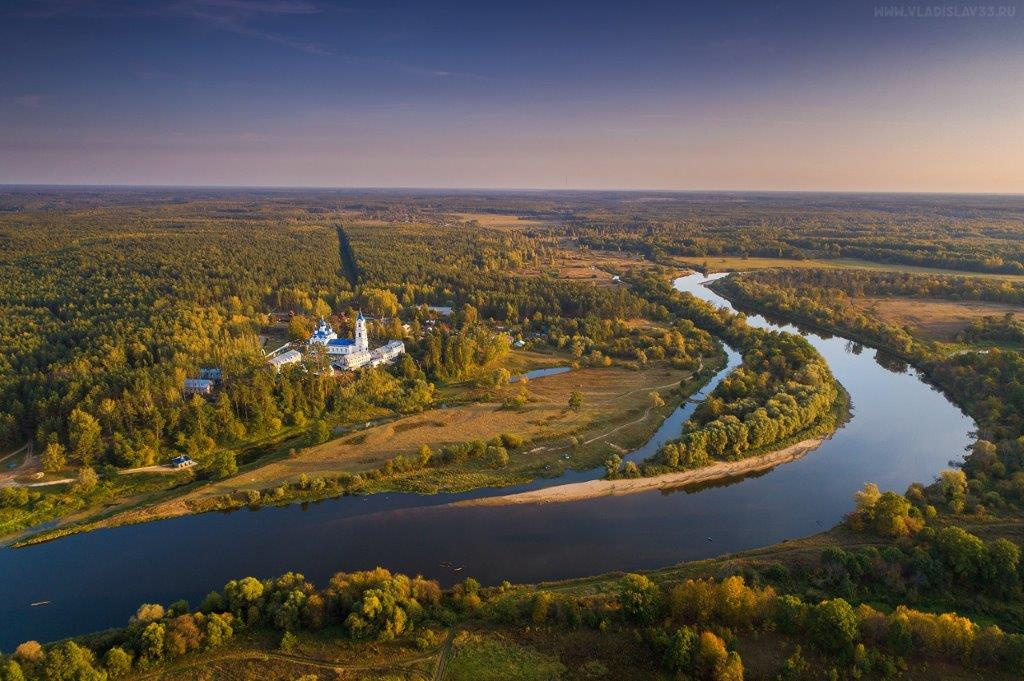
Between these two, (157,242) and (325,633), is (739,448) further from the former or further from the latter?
(157,242)

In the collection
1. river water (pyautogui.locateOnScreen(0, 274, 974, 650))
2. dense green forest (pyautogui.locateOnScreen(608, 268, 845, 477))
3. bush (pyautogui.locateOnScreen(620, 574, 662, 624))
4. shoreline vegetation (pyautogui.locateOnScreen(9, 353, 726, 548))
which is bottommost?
river water (pyautogui.locateOnScreen(0, 274, 974, 650))

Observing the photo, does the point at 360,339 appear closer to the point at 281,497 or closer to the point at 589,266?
the point at 281,497

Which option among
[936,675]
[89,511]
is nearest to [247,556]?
[89,511]

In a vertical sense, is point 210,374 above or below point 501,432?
above

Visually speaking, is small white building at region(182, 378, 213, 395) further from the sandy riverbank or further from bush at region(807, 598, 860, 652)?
bush at region(807, 598, 860, 652)

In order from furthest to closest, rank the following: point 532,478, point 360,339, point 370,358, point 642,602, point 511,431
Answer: point 360,339, point 370,358, point 511,431, point 532,478, point 642,602

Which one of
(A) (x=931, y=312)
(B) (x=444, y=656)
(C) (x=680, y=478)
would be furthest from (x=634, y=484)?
(A) (x=931, y=312)

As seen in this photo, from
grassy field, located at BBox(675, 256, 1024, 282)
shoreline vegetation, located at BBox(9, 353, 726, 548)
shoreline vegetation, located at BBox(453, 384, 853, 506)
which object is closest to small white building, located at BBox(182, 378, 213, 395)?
shoreline vegetation, located at BBox(9, 353, 726, 548)
